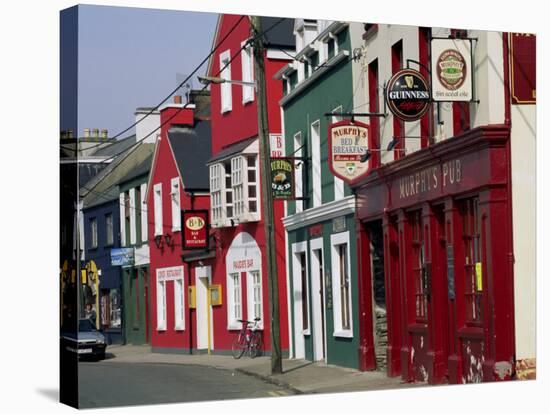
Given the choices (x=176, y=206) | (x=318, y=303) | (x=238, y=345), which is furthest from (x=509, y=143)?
(x=238, y=345)

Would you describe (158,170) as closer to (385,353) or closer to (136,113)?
(136,113)

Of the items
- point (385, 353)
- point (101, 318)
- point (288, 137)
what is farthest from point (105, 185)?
point (385, 353)

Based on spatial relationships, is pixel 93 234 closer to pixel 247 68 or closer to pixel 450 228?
pixel 247 68

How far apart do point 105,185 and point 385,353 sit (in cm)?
543

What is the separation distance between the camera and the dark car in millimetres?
19547

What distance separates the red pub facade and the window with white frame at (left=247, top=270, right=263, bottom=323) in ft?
5.55

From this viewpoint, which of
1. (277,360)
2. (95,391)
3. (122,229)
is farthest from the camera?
(277,360)

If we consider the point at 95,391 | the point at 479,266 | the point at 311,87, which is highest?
the point at 311,87

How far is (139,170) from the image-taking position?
21.6 metres

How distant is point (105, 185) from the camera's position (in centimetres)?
2084

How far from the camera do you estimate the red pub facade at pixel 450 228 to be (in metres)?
21.0

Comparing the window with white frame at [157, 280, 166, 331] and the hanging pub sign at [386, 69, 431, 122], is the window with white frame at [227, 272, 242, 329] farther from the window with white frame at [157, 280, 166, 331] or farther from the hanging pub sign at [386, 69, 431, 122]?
the hanging pub sign at [386, 69, 431, 122]

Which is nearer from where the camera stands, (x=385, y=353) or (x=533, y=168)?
(x=533, y=168)

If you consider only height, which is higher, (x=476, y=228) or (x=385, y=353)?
(x=476, y=228)
